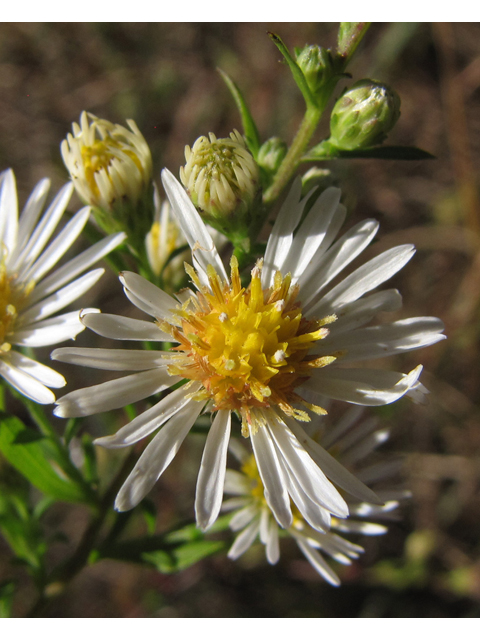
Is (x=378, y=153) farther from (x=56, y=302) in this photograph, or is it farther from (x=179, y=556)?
(x=179, y=556)

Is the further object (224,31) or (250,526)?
(224,31)

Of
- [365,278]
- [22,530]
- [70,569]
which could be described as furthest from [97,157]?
[70,569]

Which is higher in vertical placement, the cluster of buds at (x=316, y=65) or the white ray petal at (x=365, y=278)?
the cluster of buds at (x=316, y=65)

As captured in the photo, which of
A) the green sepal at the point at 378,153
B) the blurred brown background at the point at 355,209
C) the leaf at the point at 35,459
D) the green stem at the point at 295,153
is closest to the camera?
the green sepal at the point at 378,153

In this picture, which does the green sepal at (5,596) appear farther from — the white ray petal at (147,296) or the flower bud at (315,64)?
the flower bud at (315,64)

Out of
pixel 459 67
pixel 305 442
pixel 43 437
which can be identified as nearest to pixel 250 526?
pixel 305 442

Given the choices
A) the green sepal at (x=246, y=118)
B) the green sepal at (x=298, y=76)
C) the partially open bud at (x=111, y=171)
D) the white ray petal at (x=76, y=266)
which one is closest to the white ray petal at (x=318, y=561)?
the white ray petal at (x=76, y=266)

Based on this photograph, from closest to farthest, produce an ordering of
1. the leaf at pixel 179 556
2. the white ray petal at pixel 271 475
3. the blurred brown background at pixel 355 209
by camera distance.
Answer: the white ray petal at pixel 271 475 < the leaf at pixel 179 556 < the blurred brown background at pixel 355 209

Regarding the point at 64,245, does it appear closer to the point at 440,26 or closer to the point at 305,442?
the point at 305,442
